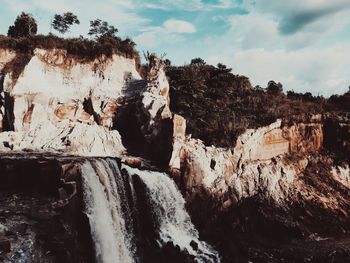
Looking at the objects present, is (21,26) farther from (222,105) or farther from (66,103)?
(222,105)

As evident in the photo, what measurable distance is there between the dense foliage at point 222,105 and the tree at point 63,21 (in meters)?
12.6

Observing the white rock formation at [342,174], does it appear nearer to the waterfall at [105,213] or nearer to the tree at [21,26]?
the waterfall at [105,213]

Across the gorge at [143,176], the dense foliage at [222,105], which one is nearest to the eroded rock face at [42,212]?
the gorge at [143,176]

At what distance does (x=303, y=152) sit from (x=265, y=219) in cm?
946

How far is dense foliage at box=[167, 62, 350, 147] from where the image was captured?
3031 centimetres

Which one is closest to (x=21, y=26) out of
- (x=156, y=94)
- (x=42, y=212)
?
(x=156, y=94)

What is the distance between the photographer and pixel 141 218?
72.1ft

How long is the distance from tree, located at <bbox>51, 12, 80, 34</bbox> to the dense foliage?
1259 centimetres

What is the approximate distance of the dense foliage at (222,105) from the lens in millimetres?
30312

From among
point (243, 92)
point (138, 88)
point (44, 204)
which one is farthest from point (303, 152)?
point (44, 204)

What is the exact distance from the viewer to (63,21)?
4481cm

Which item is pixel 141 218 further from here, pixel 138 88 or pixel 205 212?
pixel 138 88

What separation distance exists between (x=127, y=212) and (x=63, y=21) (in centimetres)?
3047

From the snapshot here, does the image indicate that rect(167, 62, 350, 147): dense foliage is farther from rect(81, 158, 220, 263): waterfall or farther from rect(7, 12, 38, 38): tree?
rect(7, 12, 38, 38): tree
